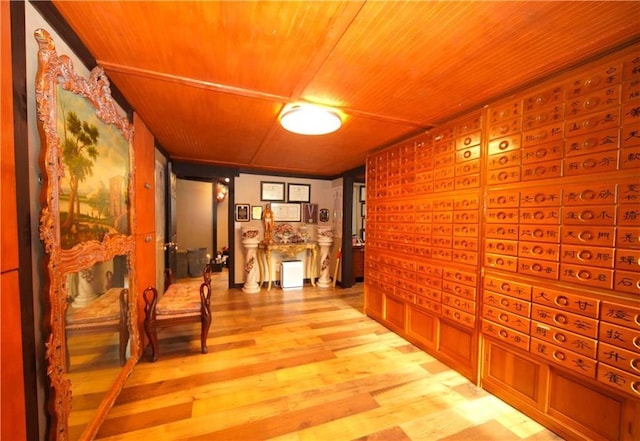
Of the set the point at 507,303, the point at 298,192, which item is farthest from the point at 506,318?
the point at 298,192

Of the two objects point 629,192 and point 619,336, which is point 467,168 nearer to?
point 629,192

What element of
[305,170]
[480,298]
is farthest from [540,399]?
[305,170]

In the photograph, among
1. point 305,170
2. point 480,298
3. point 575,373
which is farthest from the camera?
point 305,170

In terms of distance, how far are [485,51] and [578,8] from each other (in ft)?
1.12

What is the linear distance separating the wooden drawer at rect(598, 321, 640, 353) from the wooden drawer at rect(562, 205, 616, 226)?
541 millimetres

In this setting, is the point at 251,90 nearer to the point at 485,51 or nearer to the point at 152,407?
the point at 485,51

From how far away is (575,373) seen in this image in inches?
55.0

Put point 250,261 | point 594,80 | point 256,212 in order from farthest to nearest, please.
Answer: point 256,212 → point 250,261 → point 594,80

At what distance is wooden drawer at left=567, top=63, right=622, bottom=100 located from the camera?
126 centimetres

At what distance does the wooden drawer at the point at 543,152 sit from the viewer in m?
1.47

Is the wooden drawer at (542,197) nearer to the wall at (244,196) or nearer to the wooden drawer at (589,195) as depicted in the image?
the wooden drawer at (589,195)

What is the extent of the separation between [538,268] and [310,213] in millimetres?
3923

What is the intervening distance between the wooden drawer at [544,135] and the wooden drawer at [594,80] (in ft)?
0.56

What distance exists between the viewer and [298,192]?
16.4ft
